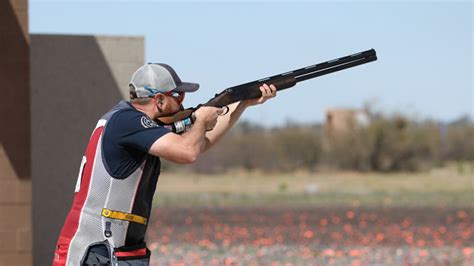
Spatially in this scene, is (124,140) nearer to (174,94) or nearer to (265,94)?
(174,94)

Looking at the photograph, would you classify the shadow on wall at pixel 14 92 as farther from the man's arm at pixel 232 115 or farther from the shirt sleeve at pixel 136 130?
the shirt sleeve at pixel 136 130

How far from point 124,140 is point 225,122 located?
0.95 metres

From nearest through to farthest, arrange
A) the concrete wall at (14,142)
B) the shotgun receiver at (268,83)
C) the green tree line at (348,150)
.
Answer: the shotgun receiver at (268,83)
the concrete wall at (14,142)
the green tree line at (348,150)

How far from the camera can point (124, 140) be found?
4535mm

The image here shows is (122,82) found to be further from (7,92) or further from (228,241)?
(228,241)

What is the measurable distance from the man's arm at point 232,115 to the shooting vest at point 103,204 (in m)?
0.64

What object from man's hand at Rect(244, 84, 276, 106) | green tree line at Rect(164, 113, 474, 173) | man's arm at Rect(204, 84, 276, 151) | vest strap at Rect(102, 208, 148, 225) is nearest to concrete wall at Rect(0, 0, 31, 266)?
man's arm at Rect(204, 84, 276, 151)

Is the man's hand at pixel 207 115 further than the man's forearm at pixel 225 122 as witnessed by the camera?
No

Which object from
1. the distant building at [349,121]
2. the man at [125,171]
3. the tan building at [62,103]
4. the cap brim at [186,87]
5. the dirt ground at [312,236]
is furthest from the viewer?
the distant building at [349,121]

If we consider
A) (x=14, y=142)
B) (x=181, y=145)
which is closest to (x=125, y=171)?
(x=181, y=145)

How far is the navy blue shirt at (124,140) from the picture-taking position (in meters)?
4.52

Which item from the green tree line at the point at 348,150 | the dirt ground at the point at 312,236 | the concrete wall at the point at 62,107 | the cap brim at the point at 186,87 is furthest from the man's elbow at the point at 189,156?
the green tree line at the point at 348,150

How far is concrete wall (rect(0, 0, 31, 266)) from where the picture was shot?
7.79 metres

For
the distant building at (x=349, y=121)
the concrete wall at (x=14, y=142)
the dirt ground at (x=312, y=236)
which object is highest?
the concrete wall at (x=14, y=142)
